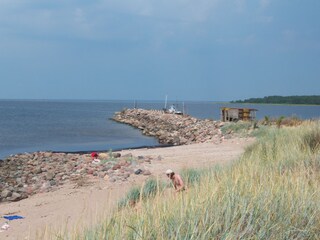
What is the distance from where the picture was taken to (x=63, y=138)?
33906 millimetres

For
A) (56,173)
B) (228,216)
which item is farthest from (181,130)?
(228,216)

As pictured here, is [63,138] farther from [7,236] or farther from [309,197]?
[309,197]

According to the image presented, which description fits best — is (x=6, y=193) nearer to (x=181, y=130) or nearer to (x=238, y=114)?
(x=238, y=114)

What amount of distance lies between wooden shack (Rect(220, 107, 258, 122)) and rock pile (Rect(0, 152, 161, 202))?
17.7m

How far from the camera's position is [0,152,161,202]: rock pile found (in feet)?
35.9

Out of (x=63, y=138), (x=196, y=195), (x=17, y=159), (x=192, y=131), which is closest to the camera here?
(x=196, y=195)

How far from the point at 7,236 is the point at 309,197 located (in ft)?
15.0

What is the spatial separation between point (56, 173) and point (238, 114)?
21.3m

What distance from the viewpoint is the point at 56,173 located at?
1315 centimetres

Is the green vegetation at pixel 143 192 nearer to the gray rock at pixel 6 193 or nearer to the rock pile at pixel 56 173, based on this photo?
the rock pile at pixel 56 173

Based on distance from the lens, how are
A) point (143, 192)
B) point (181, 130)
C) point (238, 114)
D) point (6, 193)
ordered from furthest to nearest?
point (181, 130) → point (238, 114) → point (6, 193) → point (143, 192)

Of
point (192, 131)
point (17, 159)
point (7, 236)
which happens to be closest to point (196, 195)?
point (7, 236)

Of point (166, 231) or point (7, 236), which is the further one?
point (7, 236)

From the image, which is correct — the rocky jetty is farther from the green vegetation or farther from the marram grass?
the marram grass
